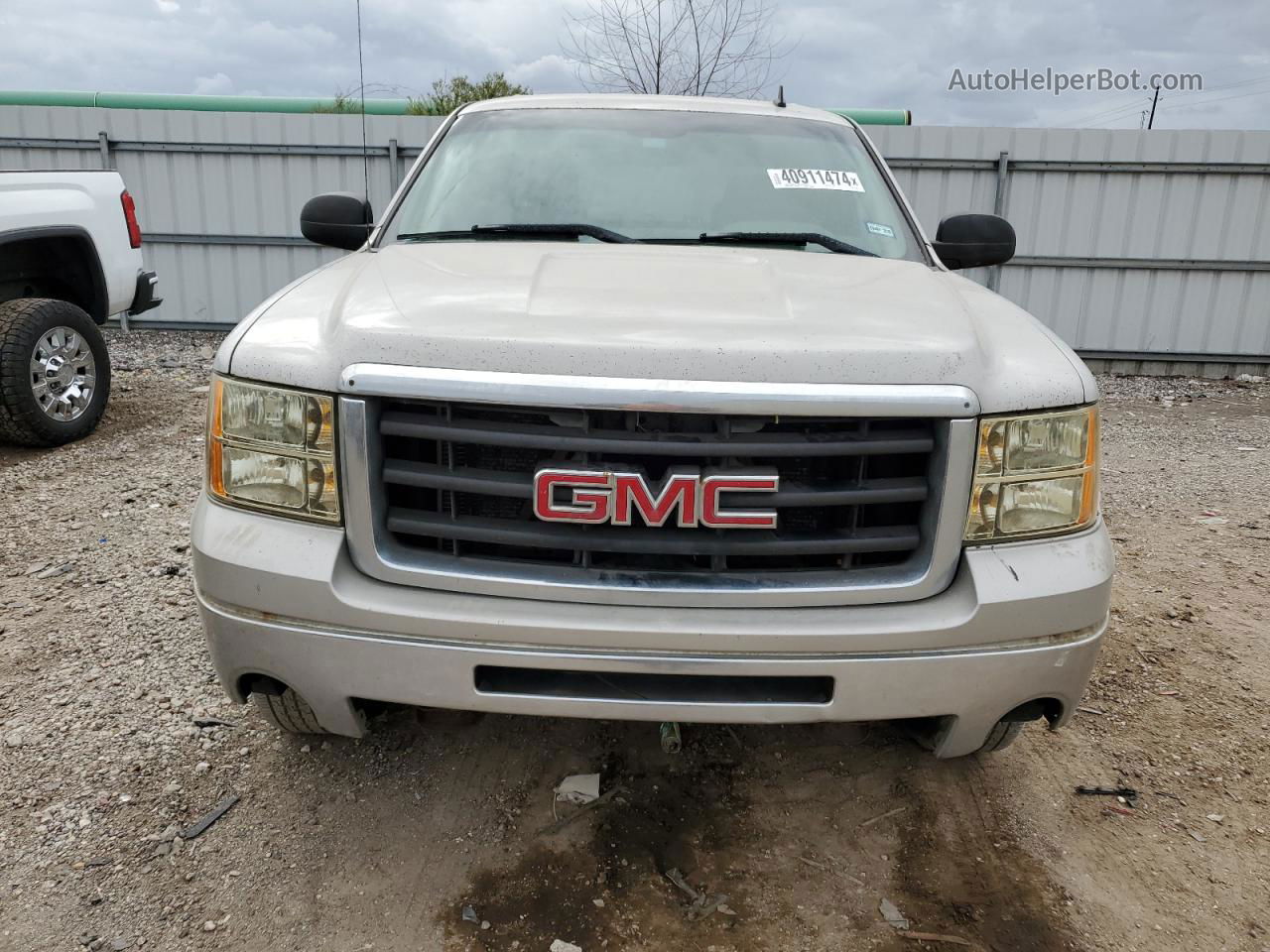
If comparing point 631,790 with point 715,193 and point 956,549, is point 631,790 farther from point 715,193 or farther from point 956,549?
point 715,193

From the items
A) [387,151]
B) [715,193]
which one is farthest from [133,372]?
[715,193]

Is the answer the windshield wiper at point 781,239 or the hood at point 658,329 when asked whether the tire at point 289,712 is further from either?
the windshield wiper at point 781,239

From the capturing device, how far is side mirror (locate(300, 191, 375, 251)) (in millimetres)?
3305

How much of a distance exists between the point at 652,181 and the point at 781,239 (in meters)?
0.50

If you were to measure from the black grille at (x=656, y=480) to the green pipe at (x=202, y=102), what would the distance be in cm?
1128

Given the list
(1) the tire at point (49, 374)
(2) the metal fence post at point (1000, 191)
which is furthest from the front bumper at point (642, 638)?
(2) the metal fence post at point (1000, 191)

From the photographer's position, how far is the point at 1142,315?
10633 mm

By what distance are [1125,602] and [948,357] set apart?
2596mm

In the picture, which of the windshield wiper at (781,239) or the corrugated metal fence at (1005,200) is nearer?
the windshield wiper at (781,239)

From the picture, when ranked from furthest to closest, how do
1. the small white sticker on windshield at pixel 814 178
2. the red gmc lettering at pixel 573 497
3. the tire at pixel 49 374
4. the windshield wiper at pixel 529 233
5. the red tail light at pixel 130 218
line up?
the red tail light at pixel 130 218 < the tire at pixel 49 374 < the small white sticker on windshield at pixel 814 178 < the windshield wiper at pixel 529 233 < the red gmc lettering at pixel 573 497

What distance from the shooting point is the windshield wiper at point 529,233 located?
114 inches

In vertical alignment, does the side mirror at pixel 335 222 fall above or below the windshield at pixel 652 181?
below

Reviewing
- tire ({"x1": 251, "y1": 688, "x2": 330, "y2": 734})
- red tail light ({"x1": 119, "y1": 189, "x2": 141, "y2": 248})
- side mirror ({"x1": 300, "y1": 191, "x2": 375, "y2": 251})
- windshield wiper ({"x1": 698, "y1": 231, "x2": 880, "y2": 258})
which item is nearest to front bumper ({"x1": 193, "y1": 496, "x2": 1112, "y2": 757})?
tire ({"x1": 251, "y1": 688, "x2": 330, "y2": 734})

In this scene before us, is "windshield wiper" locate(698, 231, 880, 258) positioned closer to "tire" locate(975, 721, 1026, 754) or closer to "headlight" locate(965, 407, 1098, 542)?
"headlight" locate(965, 407, 1098, 542)
